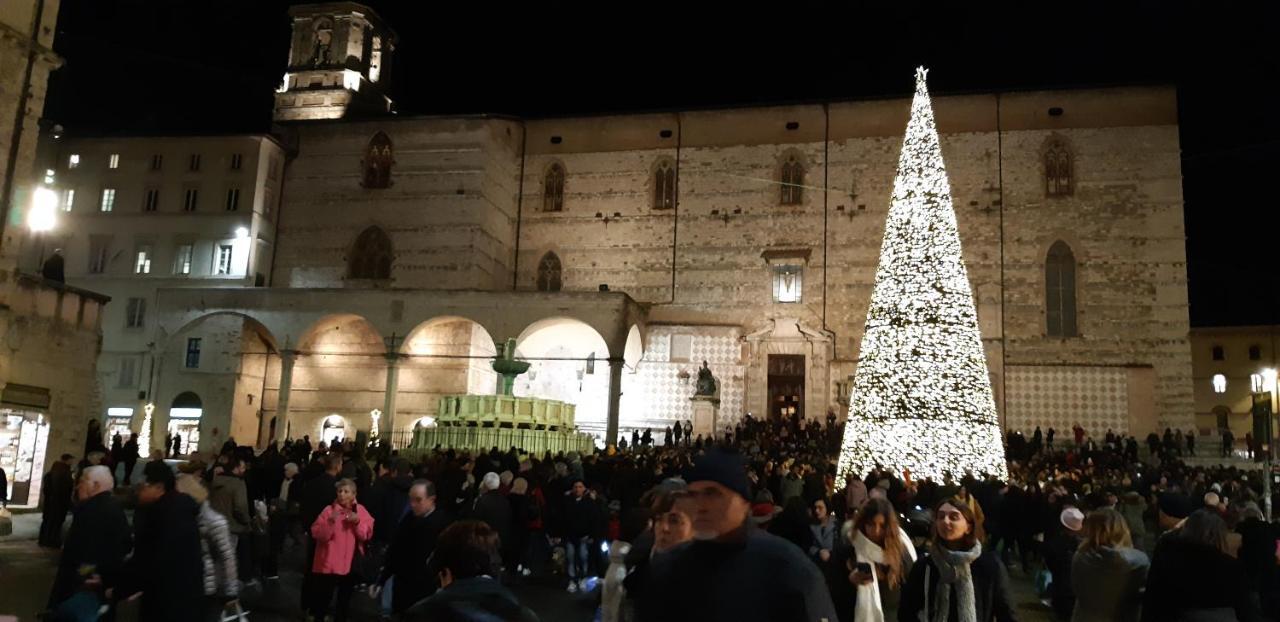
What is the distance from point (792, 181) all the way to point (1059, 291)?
9.34m

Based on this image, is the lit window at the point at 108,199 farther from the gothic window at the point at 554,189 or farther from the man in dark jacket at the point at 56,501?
the man in dark jacket at the point at 56,501

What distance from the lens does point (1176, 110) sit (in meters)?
31.2

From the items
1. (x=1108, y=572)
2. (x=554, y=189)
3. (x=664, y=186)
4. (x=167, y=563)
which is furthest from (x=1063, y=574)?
(x=554, y=189)

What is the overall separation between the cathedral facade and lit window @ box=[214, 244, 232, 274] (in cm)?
156

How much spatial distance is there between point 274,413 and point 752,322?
55.0 feet

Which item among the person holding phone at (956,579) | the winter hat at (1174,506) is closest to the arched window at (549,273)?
the winter hat at (1174,506)

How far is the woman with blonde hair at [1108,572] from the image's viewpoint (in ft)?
16.3

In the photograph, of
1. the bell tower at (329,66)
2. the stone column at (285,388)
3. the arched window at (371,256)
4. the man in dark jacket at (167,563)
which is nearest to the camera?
the man in dark jacket at (167,563)

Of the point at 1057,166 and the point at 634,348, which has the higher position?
Result: the point at 1057,166

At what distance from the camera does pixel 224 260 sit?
116 feet

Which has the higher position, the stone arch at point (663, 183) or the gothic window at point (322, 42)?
the gothic window at point (322, 42)

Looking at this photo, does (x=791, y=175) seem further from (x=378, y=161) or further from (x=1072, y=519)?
(x=1072, y=519)

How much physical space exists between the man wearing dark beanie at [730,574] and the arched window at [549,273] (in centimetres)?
3280

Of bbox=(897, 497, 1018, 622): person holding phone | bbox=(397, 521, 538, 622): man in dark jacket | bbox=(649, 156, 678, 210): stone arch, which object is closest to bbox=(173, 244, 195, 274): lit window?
bbox=(649, 156, 678, 210): stone arch
